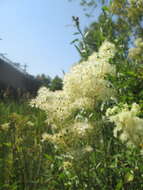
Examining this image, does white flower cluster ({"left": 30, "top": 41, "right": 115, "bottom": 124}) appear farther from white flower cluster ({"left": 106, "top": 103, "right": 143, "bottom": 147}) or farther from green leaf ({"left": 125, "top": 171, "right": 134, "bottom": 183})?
green leaf ({"left": 125, "top": 171, "right": 134, "bottom": 183})

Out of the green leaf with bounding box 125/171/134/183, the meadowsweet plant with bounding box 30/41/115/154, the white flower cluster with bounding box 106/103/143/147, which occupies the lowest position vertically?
the green leaf with bounding box 125/171/134/183

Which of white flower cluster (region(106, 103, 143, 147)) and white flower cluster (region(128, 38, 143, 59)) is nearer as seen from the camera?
white flower cluster (region(106, 103, 143, 147))

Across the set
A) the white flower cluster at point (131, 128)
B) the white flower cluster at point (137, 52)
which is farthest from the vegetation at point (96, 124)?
the white flower cluster at point (137, 52)

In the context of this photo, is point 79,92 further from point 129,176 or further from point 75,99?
point 129,176

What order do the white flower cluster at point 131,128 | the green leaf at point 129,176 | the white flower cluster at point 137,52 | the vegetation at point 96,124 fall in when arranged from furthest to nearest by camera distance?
the white flower cluster at point 137,52 < the green leaf at point 129,176 < the vegetation at point 96,124 < the white flower cluster at point 131,128

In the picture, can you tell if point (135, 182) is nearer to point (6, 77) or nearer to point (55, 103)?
point (55, 103)

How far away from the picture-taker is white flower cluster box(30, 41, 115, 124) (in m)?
2.04

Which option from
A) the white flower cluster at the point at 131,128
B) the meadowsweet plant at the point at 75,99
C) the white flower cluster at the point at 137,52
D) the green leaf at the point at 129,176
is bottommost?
the green leaf at the point at 129,176

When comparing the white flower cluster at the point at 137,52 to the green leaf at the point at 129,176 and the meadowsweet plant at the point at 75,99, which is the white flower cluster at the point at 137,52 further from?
the green leaf at the point at 129,176

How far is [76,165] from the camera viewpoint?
6.79ft

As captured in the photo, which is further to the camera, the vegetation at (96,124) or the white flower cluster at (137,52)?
the white flower cluster at (137,52)

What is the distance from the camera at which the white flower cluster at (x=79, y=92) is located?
204 centimetres

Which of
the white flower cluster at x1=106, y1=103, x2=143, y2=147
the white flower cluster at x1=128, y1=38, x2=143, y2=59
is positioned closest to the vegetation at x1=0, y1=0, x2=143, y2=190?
the white flower cluster at x1=106, y1=103, x2=143, y2=147

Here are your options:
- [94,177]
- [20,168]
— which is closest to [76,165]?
[94,177]
